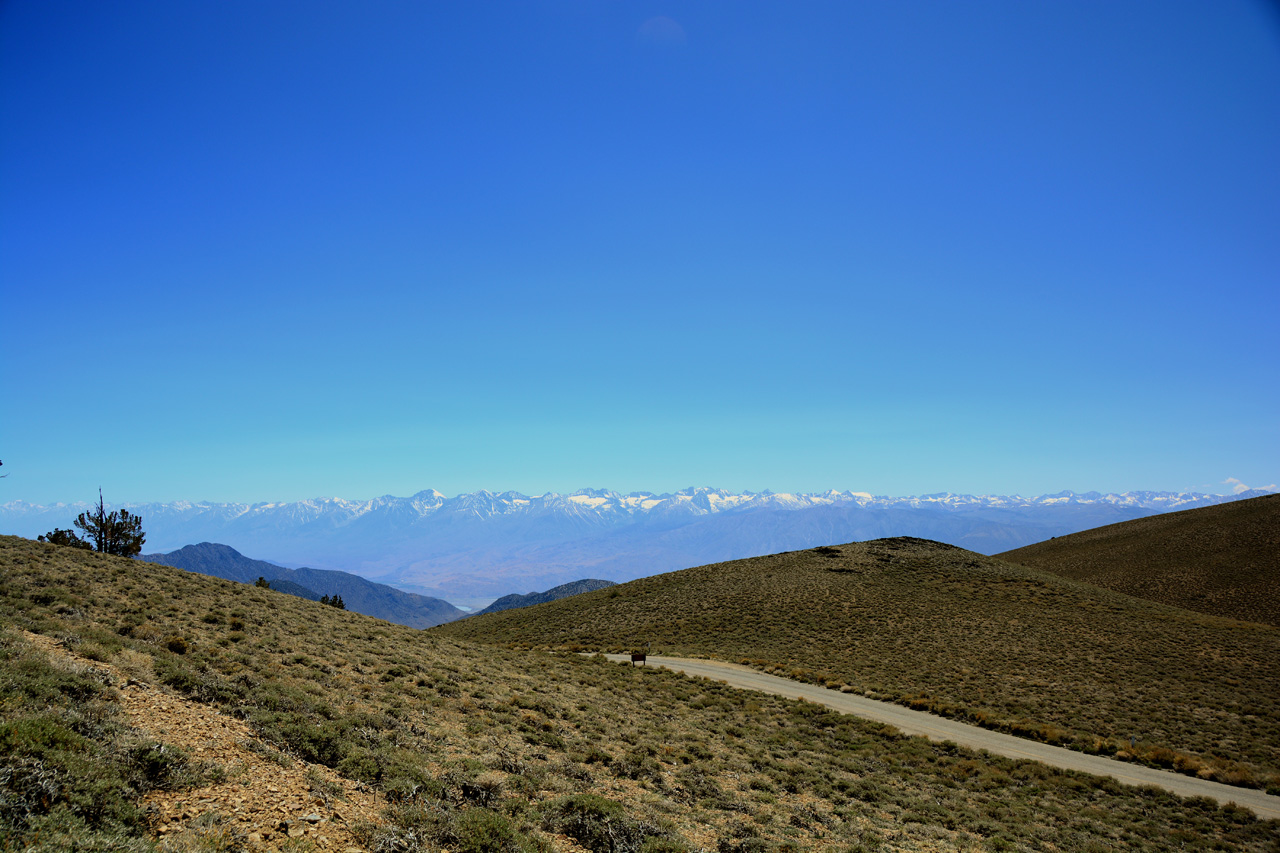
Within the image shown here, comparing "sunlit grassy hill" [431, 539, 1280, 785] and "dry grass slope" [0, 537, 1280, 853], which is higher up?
"dry grass slope" [0, 537, 1280, 853]

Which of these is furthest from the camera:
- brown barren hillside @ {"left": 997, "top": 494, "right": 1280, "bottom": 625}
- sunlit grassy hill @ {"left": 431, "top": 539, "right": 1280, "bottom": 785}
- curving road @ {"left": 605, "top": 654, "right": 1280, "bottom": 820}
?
brown barren hillside @ {"left": 997, "top": 494, "right": 1280, "bottom": 625}

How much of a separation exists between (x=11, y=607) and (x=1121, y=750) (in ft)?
116

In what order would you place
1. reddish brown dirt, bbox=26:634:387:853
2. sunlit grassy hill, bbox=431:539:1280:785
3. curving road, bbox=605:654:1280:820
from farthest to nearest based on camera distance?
sunlit grassy hill, bbox=431:539:1280:785 → curving road, bbox=605:654:1280:820 → reddish brown dirt, bbox=26:634:387:853

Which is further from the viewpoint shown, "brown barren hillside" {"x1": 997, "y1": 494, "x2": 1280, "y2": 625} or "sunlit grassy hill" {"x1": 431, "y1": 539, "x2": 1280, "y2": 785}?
"brown barren hillside" {"x1": 997, "y1": 494, "x2": 1280, "y2": 625}

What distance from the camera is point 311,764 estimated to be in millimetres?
9172

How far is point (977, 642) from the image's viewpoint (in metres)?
38.1

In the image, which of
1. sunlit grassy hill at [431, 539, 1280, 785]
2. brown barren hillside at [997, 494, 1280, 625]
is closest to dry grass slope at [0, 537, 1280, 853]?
sunlit grassy hill at [431, 539, 1280, 785]

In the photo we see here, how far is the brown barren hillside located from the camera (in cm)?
5778

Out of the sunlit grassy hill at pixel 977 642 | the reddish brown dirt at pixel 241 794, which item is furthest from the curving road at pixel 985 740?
the reddish brown dirt at pixel 241 794

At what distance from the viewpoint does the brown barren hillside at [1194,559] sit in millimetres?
57781

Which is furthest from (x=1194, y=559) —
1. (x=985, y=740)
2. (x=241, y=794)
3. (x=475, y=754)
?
(x=241, y=794)

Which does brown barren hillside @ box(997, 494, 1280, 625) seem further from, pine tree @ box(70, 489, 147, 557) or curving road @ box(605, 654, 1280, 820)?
pine tree @ box(70, 489, 147, 557)

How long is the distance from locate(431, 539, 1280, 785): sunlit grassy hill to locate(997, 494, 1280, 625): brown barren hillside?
14992mm

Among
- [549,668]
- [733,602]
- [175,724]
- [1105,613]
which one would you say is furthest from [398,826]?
[1105,613]
